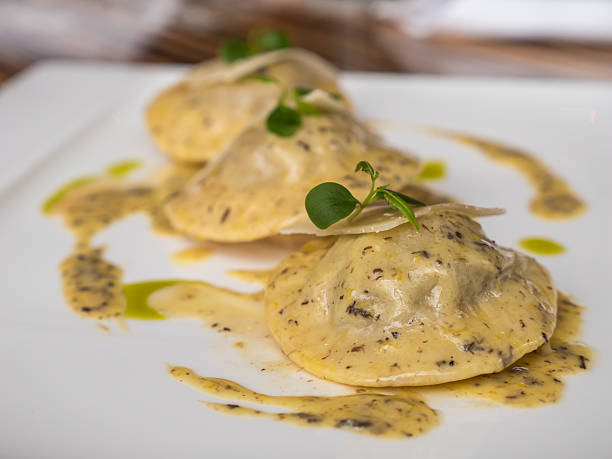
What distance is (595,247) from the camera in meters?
3.59

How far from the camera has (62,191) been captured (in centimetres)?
445

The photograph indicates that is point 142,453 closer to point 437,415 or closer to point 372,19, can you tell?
point 437,415

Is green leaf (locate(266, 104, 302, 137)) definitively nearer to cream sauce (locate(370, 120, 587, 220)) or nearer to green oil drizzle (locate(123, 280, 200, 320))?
green oil drizzle (locate(123, 280, 200, 320))

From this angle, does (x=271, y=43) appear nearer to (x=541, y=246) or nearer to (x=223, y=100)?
(x=223, y=100)

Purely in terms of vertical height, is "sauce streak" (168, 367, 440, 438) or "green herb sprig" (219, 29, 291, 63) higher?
"green herb sprig" (219, 29, 291, 63)

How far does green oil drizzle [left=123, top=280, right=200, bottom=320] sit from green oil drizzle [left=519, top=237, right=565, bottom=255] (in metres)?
1.62

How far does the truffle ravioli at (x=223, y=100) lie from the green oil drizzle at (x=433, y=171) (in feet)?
2.98

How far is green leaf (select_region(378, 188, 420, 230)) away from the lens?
2.76 metres

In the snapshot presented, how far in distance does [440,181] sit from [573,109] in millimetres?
1212

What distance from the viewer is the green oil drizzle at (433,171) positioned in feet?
14.7

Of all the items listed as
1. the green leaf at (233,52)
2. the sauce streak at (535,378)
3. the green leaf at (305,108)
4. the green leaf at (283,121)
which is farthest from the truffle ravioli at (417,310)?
the green leaf at (233,52)

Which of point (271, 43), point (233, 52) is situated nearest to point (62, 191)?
point (233, 52)

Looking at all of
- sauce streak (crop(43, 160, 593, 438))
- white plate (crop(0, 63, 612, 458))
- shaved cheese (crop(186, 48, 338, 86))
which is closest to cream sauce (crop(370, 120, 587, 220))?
white plate (crop(0, 63, 612, 458))

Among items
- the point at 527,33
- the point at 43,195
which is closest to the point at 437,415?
the point at 43,195
